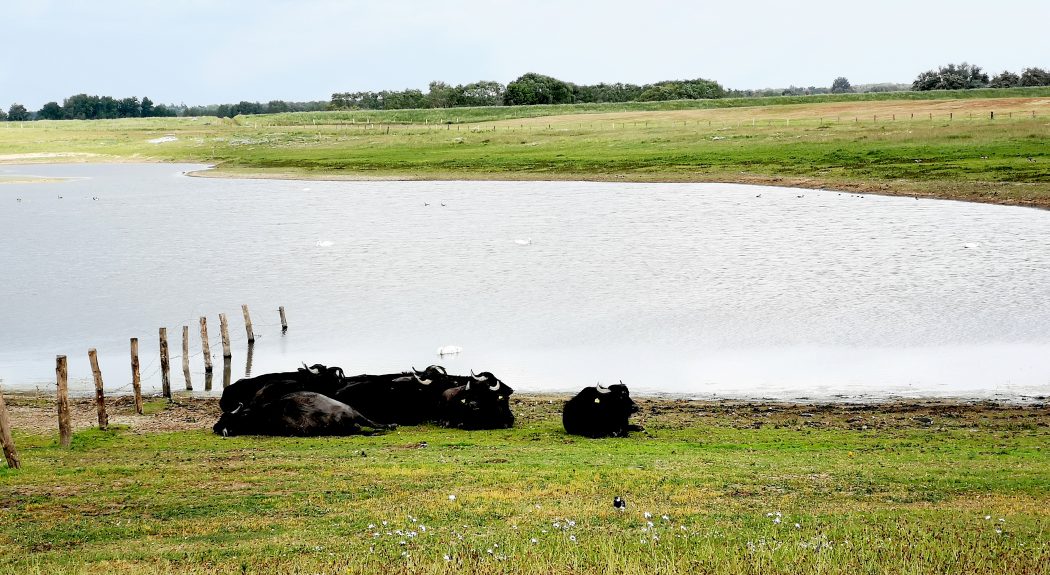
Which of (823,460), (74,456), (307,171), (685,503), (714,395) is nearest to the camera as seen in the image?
(685,503)

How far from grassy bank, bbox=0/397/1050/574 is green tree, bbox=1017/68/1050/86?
507ft

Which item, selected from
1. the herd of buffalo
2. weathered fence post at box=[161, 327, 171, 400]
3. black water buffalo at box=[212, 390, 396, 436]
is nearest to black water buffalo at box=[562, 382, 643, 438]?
the herd of buffalo

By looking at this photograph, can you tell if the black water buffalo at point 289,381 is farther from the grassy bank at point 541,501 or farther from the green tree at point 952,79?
the green tree at point 952,79

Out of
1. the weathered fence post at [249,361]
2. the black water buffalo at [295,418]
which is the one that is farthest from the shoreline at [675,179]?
the black water buffalo at [295,418]

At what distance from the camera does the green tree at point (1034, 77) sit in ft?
520

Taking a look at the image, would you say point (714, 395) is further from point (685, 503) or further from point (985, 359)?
point (685, 503)

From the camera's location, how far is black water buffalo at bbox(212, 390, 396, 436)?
65.0 ft

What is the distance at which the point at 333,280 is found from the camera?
43.9 meters

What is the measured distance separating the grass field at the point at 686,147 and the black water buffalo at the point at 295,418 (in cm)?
4638

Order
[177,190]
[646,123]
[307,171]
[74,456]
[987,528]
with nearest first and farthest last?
[987,528]
[74,456]
[177,190]
[307,171]
[646,123]

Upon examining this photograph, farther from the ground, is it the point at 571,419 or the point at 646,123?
the point at 646,123

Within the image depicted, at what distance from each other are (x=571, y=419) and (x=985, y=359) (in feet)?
41.9

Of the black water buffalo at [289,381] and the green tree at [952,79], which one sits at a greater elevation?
the green tree at [952,79]

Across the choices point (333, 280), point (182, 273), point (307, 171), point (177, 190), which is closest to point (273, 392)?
point (333, 280)
